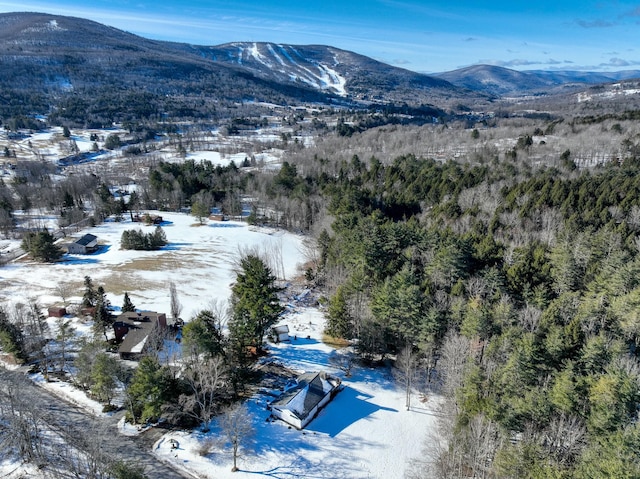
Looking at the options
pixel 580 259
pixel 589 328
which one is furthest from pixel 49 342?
pixel 580 259

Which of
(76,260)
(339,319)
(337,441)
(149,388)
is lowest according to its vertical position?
(76,260)

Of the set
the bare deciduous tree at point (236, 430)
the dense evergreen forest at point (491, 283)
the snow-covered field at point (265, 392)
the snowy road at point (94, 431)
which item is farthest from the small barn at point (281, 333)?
the snowy road at point (94, 431)

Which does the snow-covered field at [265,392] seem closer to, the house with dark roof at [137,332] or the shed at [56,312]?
the shed at [56,312]

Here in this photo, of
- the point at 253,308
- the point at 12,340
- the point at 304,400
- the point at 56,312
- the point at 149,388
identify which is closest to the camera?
the point at 149,388

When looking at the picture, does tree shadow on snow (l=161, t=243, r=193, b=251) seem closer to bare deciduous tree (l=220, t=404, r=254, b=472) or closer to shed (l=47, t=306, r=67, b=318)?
shed (l=47, t=306, r=67, b=318)

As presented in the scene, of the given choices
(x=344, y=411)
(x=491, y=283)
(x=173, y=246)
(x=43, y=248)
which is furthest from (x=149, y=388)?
(x=173, y=246)

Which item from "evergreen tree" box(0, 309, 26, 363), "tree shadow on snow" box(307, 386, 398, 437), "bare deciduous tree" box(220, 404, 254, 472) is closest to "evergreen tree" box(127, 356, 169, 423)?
"bare deciduous tree" box(220, 404, 254, 472)

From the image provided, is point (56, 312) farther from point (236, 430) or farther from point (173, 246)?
point (236, 430)
